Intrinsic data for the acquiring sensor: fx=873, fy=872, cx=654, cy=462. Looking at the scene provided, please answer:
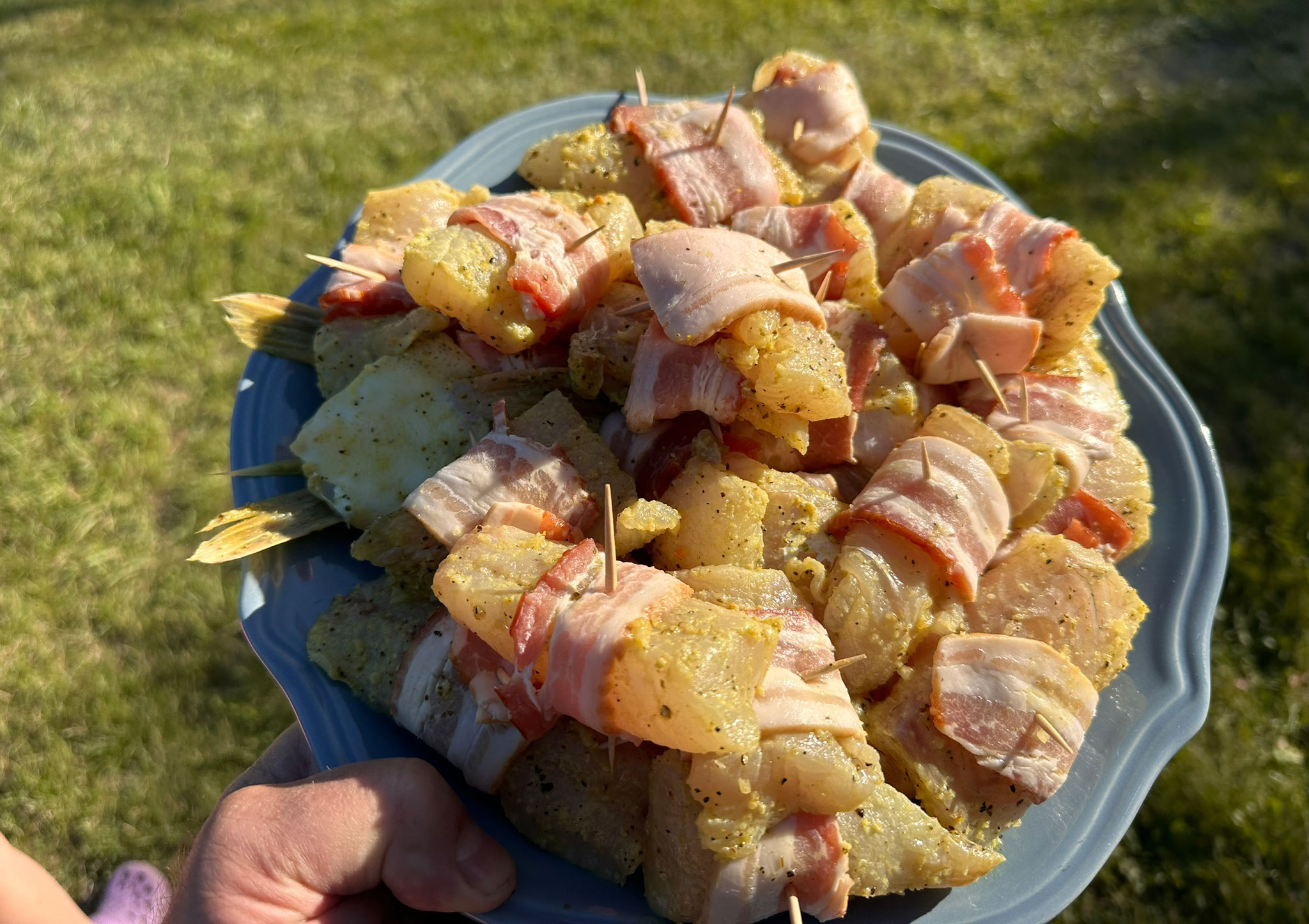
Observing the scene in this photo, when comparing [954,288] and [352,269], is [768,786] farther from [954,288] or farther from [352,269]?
[352,269]

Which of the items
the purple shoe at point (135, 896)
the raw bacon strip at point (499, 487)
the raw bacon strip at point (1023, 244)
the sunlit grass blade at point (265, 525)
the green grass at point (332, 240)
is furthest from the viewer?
the green grass at point (332, 240)

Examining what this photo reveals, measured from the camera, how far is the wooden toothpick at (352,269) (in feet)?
7.21

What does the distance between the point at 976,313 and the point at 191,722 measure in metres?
3.13

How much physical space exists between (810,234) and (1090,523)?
41.5 inches

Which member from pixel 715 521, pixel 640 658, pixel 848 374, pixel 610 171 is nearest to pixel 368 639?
pixel 640 658

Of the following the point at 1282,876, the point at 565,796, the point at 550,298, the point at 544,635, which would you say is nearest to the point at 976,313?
the point at 550,298

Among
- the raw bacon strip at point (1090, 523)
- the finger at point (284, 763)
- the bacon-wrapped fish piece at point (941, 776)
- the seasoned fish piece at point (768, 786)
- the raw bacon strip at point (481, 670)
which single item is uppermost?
the raw bacon strip at point (481, 670)

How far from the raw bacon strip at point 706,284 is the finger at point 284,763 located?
1.54 meters

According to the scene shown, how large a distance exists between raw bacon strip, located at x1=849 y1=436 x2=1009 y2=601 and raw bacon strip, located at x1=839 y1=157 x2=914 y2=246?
0.81 metres

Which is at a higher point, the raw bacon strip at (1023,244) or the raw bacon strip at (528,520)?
the raw bacon strip at (1023,244)

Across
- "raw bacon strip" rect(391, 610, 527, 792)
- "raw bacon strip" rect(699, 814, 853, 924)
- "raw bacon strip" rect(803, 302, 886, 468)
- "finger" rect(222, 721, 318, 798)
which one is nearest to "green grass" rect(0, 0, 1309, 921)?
"finger" rect(222, 721, 318, 798)

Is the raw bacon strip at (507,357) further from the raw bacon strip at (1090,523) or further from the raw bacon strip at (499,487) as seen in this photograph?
the raw bacon strip at (1090,523)

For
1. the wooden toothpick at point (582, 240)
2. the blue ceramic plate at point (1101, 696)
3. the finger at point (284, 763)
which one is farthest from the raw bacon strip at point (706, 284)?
the finger at point (284, 763)

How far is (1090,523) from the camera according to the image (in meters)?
2.25
